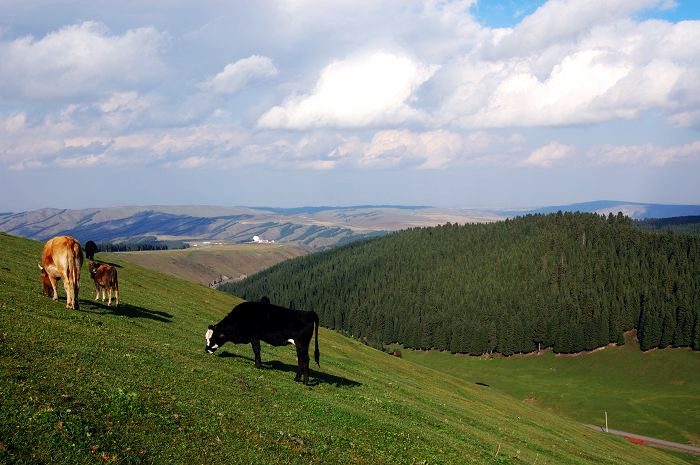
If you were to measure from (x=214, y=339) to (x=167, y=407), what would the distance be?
9737 millimetres

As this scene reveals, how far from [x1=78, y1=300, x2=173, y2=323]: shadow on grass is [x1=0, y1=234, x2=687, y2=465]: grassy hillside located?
0.25 m

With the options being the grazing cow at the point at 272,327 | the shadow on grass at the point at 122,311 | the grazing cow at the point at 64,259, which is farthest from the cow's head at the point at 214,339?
the grazing cow at the point at 64,259

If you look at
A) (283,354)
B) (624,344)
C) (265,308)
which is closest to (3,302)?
(265,308)

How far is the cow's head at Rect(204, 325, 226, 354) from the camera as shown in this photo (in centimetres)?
2666

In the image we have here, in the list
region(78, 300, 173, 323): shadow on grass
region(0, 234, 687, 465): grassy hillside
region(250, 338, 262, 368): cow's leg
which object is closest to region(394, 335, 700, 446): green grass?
region(0, 234, 687, 465): grassy hillside

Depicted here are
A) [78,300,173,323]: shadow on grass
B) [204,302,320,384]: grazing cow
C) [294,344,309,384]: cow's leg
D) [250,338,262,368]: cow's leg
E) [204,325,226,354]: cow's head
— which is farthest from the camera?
[78,300,173,323]: shadow on grass

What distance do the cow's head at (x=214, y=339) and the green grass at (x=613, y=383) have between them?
117852 millimetres

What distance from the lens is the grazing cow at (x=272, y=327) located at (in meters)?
24.8

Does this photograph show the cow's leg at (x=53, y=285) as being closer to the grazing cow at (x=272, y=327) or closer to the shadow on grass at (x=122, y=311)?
the shadow on grass at (x=122, y=311)

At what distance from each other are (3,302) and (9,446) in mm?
15350

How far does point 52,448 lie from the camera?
12.6 m

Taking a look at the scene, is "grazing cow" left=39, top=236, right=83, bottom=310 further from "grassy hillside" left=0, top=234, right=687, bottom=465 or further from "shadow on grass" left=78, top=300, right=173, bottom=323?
"shadow on grass" left=78, top=300, right=173, bottom=323

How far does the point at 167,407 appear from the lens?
17.4 metres

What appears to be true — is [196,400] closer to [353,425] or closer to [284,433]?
[284,433]
